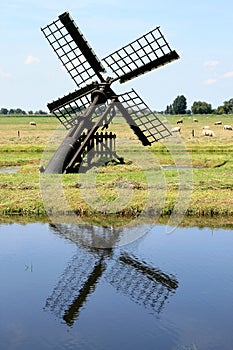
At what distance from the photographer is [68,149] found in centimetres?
2639

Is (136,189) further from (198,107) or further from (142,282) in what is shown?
(198,107)

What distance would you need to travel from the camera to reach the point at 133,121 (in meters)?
27.8

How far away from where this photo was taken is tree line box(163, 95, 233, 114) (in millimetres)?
134125

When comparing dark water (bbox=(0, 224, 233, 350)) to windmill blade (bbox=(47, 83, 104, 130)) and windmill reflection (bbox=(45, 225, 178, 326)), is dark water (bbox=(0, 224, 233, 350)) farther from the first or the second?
windmill blade (bbox=(47, 83, 104, 130))

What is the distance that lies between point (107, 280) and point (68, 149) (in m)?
13.2

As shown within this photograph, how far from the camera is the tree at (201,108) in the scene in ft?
480

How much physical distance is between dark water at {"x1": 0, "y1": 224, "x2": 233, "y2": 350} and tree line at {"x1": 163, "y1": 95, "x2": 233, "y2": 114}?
11903cm

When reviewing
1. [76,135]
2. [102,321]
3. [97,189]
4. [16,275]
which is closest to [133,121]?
[76,135]

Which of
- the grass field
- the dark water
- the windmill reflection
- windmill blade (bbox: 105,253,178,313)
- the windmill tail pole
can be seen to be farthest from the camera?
the windmill tail pole

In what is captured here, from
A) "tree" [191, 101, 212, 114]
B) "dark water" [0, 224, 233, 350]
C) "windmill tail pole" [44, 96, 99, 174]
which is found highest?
"tree" [191, 101, 212, 114]

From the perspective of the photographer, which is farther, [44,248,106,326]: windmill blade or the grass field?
the grass field

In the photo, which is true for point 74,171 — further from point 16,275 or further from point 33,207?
point 16,275

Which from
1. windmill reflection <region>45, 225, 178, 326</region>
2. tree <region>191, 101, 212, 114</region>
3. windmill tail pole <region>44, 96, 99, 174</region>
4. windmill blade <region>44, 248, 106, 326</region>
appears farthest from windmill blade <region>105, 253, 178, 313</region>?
tree <region>191, 101, 212, 114</region>

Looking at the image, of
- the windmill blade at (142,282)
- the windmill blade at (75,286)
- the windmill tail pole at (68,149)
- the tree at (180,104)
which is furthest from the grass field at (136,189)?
the tree at (180,104)
